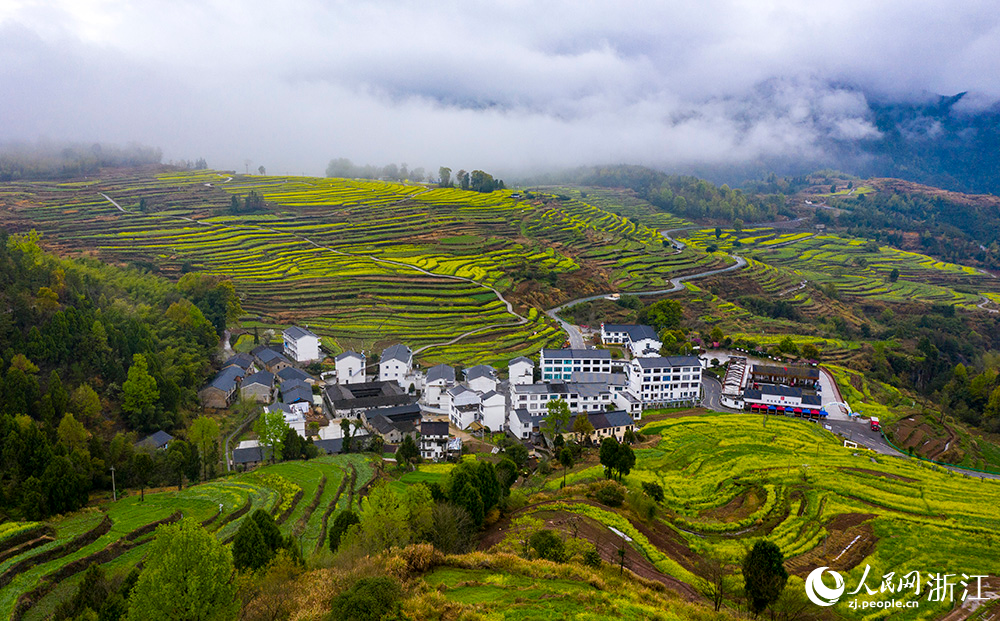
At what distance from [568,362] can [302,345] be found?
25960mm

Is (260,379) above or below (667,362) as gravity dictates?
below

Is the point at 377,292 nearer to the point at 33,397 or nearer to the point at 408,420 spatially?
the point at 408,420

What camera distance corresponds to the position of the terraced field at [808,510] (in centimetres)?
2438

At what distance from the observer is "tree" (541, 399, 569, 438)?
43.4m

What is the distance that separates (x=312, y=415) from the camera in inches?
1905

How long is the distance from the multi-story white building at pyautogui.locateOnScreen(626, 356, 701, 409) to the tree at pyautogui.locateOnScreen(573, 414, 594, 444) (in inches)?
418

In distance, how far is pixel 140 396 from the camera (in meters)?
39.9

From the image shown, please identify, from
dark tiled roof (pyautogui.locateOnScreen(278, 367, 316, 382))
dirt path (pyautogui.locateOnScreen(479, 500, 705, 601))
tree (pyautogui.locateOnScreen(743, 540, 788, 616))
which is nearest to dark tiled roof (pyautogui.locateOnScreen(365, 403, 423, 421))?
dark tiled roof (pyautogui.locateOnScreen(278, 367, 316, 382))

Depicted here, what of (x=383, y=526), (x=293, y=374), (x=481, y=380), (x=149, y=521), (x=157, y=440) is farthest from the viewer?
(x=293, y=374)

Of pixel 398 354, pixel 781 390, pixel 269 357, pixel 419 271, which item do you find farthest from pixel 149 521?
pixel 419 271

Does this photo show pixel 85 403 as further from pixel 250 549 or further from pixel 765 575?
pixel 765 575

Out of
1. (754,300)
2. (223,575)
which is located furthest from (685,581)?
(754,300)

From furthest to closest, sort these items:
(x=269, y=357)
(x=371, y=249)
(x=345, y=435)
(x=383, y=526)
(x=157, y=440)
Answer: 1. (x=371, y=249)
2. (x=269, y=357)
3. (x=345, y=435)
4. (x=157, y=440)
5. (x=383, y=526)

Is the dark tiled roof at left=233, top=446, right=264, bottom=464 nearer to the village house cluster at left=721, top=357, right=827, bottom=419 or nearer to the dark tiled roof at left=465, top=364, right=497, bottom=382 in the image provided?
the dark tiled roof at left=465, top=364, right=497, bottom=382
